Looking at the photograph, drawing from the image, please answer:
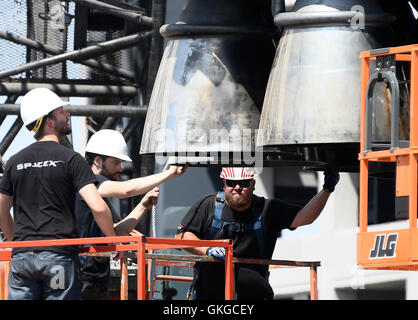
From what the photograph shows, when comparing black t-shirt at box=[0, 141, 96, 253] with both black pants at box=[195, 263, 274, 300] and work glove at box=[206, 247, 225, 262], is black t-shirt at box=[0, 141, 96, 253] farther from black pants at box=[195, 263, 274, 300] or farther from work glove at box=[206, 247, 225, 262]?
black pants at box=[195, 263, 274, 300]

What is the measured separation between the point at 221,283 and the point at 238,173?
0.99 meters

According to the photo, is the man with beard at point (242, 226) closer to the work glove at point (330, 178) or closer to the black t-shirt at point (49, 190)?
the work glove at point (330, 178)

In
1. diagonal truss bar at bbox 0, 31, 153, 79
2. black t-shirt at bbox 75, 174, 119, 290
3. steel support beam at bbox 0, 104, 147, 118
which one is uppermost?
diagonal truss bar at bbox 0, 31, 153, 79

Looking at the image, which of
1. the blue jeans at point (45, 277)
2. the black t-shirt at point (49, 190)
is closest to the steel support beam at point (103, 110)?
the black t-shirt at point (49, 190)

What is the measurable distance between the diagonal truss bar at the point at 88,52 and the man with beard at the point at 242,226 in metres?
4.63

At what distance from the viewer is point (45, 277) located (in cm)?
727

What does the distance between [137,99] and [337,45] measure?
21.3ft

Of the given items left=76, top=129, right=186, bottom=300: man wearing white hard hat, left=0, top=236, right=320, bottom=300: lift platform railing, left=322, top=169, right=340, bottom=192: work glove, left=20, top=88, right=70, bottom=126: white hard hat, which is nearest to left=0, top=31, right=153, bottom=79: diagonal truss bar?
left=76, top=129, right=186, bottom=300: man wearing white hard hat

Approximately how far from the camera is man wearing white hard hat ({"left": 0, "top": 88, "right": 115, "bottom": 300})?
23.9ft

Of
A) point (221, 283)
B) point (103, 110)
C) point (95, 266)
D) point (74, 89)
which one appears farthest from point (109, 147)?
point (74, 89)

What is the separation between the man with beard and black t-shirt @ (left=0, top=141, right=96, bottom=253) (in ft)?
7.06

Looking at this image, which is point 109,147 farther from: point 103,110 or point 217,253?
point 103,110
